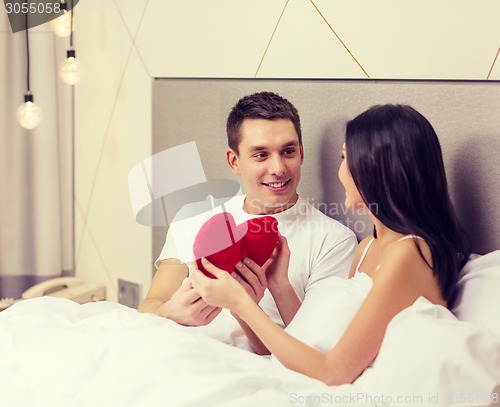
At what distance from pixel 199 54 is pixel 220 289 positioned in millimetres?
972

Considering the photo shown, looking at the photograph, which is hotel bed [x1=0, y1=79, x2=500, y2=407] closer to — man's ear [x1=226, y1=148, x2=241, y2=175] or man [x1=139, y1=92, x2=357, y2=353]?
man [x1=139, y1=92, x2=357, y2=353]

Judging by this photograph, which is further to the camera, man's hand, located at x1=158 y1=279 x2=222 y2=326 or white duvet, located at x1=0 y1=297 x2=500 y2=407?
man's hand, located at x1=158 y1=279 x2=222 y2=326

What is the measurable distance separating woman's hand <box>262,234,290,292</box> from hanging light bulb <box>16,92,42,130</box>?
3.64 feet

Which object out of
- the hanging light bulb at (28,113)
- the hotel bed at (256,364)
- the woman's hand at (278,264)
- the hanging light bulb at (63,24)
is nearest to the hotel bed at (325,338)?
the hotel bed at (256,364)

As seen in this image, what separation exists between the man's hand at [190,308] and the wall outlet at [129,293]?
2.65 ft

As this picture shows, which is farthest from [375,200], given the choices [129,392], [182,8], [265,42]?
[182,8]

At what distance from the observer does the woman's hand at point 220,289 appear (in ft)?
4.58

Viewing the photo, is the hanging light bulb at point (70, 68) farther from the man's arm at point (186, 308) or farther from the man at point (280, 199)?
the man's arm at point (186, 308)

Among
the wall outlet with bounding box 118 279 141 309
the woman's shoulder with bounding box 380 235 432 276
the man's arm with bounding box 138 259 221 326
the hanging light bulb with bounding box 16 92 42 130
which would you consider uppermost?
the hanging light bulb with bounding box 16 92 42 130

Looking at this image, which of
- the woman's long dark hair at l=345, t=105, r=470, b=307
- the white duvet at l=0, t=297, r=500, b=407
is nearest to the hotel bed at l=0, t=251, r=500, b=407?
the white duvet at l=0, t=297, r=500, b=407

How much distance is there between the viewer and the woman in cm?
127

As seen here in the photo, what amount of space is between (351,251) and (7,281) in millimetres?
1425

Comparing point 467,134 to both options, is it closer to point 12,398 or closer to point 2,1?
point 12,398

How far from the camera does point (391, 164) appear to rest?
134cm
